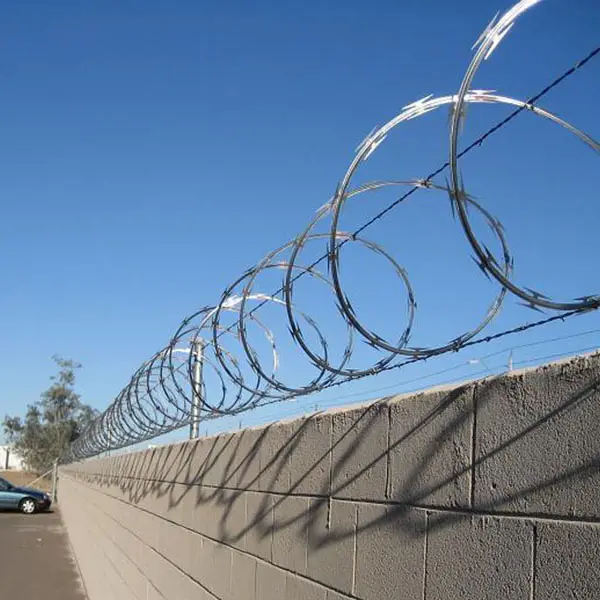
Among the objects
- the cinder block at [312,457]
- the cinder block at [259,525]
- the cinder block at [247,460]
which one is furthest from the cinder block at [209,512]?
the cinder block at [312,457]

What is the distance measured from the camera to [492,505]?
222cm

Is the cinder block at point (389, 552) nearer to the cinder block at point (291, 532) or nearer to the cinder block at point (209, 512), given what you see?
the cinder block at point (291, 532)

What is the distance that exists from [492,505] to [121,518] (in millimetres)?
7652

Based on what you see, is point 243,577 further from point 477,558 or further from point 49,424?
point 49,424

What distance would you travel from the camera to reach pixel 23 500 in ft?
99.3

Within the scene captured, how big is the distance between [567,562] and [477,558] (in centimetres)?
36

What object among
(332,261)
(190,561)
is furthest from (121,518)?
(332,261)

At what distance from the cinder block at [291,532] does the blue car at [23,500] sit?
28712mm

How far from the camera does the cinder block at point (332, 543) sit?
3002 millimetres

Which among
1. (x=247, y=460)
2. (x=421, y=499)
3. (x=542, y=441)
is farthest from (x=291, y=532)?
(x=542, y=441)

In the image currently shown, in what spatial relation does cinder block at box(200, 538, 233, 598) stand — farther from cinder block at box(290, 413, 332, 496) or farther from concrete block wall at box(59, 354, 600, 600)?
cinder block at box(290, 413, 332, 496)

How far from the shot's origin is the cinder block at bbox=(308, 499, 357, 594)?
3.00 metres

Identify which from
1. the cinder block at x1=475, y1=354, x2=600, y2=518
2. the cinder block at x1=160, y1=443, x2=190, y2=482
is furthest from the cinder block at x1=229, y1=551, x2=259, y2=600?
the cinder block at x1=475, y1=354, x2=600, y2=518

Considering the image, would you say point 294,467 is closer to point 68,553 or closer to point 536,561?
point 536,561
